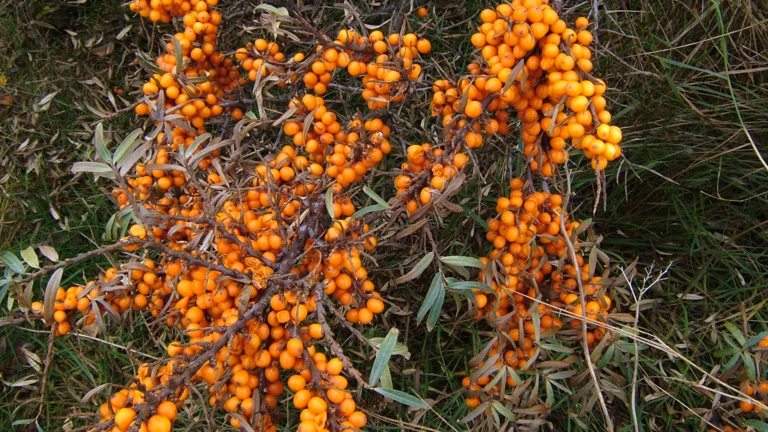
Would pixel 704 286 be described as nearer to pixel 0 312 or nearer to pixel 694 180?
pixel 694 180

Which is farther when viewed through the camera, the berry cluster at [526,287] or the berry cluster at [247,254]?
the berry cluster at [526,287]

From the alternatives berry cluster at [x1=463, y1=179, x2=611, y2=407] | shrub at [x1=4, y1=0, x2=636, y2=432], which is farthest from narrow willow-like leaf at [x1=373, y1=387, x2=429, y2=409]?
berry cluster at [x1=463, y1=179, x2=611, y2=407]

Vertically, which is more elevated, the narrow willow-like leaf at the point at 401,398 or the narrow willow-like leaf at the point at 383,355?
the narrow willow-like leaf at the point at 383,355

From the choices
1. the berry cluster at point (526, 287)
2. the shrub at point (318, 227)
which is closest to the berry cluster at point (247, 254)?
the shrub at point (318, 227)

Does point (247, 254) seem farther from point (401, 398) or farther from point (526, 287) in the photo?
point (526, 287)

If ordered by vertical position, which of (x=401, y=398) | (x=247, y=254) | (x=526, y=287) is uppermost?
(x=247, y=254)

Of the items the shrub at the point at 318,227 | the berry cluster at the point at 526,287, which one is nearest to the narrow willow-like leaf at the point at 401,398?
the shrub at the point at 318,227

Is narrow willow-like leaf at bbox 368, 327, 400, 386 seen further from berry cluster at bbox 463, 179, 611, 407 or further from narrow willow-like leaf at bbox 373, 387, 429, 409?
berry cluster at bbox 463, 179, 611, 407

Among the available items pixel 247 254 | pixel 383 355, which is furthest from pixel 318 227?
pixel 383 355

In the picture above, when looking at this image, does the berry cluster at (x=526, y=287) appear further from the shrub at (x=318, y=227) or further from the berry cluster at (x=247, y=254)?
the berry cluster at (x=247, y=254)

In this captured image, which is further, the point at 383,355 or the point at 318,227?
the point at 318,227

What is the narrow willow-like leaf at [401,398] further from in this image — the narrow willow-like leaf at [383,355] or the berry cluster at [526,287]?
the berry cluster at [526,287]

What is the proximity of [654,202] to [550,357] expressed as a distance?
0.89 meters

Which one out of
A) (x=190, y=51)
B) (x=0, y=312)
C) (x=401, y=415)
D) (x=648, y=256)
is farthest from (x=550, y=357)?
(x=0, y=312)
